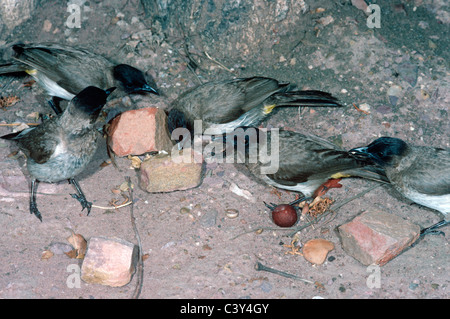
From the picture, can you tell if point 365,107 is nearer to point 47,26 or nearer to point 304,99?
point 304,99

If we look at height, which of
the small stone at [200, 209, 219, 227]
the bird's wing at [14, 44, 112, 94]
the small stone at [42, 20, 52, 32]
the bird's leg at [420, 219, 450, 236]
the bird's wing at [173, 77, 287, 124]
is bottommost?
the bird's leg at [420, 219, 450, 236]

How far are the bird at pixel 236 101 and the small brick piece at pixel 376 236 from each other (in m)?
1.79

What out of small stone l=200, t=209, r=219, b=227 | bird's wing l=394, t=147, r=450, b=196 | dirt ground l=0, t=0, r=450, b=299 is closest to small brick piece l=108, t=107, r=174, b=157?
dirt ground l=0, t=0, r=450, b=299

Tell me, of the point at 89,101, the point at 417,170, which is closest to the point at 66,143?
the point at 89,101

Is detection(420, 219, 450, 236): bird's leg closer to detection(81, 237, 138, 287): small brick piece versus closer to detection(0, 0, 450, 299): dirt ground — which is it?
detection(0, 0, 450, 299): dirt ground

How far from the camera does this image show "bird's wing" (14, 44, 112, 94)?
570cm

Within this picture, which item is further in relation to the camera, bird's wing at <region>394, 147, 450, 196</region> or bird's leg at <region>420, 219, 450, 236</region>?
bird's leg at <region>420, 219, 450, 236</region>

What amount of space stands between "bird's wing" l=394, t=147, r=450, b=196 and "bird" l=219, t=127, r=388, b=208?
1.31ft

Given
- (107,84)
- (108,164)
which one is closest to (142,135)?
(108,164)

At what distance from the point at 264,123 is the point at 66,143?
7.90 feet

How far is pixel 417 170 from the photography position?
4.73 m

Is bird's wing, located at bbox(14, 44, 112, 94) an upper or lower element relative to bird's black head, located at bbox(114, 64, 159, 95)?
upper

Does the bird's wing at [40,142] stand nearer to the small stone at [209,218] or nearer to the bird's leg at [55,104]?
the bird's leg at [55,104]

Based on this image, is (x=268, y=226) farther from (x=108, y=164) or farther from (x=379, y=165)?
(x=108, y=164)
